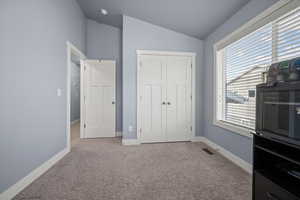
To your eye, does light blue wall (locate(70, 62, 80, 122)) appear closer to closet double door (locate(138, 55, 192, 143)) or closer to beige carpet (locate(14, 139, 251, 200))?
beige carpet (locate(14, 139, 251, 200))

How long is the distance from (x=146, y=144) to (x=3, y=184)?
228cm

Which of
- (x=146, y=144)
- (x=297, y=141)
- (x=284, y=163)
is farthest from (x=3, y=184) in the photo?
(x=284, y=163)

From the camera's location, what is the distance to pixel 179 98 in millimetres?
3408

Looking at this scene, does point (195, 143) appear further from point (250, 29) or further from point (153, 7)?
point (153, 7)

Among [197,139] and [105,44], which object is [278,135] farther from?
[105,44]

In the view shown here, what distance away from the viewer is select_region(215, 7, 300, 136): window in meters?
1.61

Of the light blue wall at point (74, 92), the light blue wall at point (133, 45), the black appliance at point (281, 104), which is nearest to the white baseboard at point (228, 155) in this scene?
the black appliance at point (281, 104)

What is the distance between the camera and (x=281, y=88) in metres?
1.08

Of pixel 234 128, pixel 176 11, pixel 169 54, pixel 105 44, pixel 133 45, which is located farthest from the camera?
pixel 105 44

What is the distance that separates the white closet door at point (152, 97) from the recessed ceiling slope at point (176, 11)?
31.1 inches

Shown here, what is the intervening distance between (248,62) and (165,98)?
172cm

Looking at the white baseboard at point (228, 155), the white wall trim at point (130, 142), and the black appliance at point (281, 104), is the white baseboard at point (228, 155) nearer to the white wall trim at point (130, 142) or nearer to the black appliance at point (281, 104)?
the black appliance at point (281, 104)

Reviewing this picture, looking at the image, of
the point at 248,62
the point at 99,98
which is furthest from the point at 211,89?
the point at 99,98

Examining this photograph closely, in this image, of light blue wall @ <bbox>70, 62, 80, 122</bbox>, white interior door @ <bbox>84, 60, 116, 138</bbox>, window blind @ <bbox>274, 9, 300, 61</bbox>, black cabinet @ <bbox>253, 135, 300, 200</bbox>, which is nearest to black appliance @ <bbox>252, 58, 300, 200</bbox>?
black cabinet @ <bbox>253, 135, 300, 200</bbox>
